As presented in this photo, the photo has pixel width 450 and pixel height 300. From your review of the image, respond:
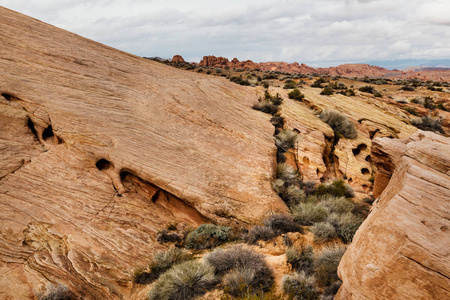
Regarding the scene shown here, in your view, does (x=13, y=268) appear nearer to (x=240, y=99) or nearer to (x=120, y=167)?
(x=120, y=167)

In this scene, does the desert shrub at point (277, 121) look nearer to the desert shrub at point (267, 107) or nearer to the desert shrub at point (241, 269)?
the desert shrub at point (267, 107)

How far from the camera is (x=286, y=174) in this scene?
1029 cm

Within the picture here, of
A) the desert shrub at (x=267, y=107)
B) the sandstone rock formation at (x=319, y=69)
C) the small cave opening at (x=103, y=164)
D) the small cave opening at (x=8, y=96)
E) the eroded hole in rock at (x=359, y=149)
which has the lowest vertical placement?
the eroded hole in rock at (x=359, y=149)

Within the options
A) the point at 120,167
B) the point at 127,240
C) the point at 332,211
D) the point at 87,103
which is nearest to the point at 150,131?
the point at 120,167

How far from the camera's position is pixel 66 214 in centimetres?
701

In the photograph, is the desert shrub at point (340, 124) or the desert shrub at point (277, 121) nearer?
the desert shrub at point (277, 121)

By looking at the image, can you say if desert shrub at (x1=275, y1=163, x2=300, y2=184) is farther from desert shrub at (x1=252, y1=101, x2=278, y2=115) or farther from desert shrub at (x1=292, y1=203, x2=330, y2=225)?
desert shrub at (x1=252, y1=101, x2=278, y2=115)

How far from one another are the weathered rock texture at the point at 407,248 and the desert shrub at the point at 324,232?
9.66ft

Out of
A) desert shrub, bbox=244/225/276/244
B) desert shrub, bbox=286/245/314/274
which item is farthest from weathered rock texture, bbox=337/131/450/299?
desert shrub, bbox=244/225/276/244

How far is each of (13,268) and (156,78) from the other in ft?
36.2

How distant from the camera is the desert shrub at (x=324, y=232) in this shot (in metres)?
7.10

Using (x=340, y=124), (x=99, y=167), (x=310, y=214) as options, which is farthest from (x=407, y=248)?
(x=340, y=124)

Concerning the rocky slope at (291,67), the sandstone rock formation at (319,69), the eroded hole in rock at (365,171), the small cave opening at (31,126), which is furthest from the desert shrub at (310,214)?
the rocky slope at (291,67)

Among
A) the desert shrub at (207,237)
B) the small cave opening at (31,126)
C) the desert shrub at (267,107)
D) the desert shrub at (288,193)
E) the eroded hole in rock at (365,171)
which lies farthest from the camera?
the desert shrub at (267,107)
